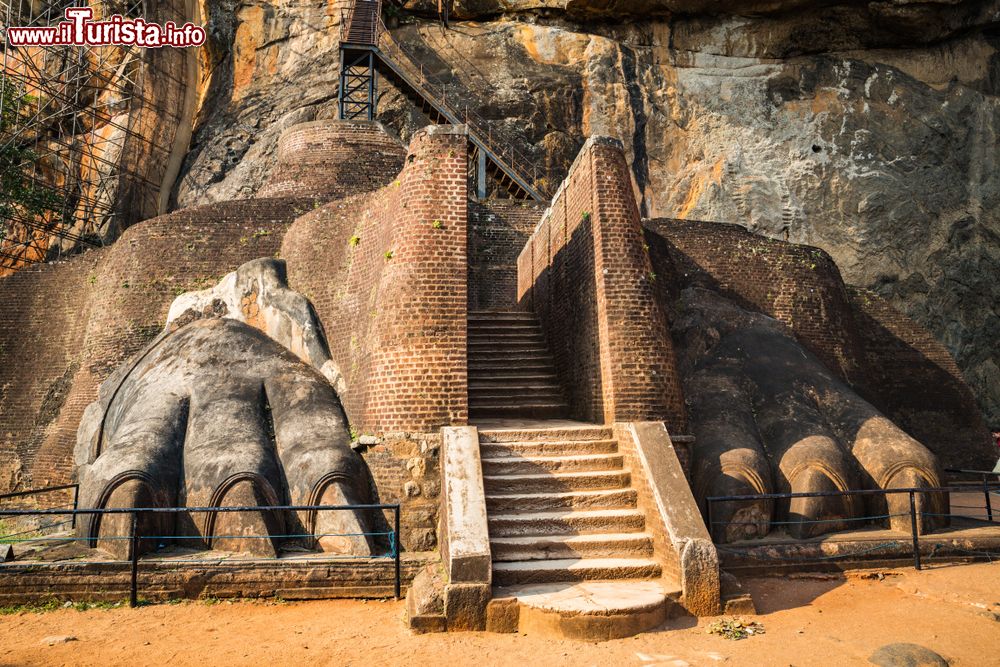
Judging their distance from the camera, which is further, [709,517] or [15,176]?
[15,176]

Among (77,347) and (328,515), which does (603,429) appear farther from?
(77,347)

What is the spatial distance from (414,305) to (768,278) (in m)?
7.80

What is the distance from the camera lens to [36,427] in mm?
14344

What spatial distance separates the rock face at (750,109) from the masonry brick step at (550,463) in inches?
771

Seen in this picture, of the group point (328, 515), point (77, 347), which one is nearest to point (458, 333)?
point (328, 515)

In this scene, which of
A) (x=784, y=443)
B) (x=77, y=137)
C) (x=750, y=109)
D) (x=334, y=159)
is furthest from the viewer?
(x=750, y=109)

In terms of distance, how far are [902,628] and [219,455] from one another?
730 cm

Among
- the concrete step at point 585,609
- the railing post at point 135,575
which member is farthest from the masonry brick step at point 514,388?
the railing post at point 135,575

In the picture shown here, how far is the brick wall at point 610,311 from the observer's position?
820cm

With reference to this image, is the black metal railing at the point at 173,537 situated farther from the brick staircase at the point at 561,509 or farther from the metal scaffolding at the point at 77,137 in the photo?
the metal scaffolding at the point at 77,137

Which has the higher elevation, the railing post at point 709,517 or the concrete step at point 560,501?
the concrete step at point 560,501

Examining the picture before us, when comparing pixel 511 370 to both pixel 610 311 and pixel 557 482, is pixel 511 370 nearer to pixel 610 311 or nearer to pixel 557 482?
pixel 610 311

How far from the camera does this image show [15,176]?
22922 millimetres

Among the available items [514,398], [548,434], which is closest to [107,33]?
[514,398]
